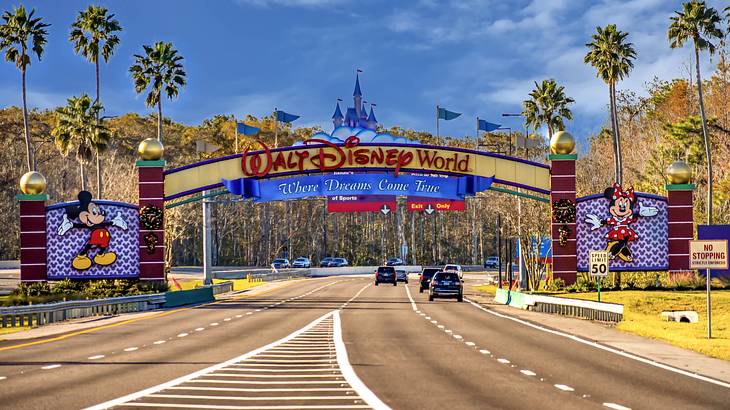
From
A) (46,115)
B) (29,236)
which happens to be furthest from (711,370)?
(46,115)

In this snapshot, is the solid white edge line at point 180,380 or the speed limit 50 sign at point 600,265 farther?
the speed limit 50 sign at point 600,265

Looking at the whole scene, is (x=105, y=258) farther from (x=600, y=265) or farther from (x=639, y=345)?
(x=639, y=345)

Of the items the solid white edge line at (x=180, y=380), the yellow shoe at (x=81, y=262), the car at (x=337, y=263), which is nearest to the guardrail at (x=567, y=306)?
the solid white edge line at (x=180, y=380)

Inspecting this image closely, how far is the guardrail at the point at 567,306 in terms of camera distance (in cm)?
3256

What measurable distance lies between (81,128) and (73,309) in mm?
34676

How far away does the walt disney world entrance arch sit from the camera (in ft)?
162

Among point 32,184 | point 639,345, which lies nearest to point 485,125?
point 32,184

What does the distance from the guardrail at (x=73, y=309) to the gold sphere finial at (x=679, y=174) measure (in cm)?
2739

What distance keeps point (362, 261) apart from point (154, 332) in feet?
346

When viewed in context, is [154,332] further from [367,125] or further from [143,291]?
[367,125]

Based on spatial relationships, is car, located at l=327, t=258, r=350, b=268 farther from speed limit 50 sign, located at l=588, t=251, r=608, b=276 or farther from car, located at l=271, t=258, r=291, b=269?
speed limit 50 sign, located at l=588, t=251, r=608, b=276

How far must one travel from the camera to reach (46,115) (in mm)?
133125

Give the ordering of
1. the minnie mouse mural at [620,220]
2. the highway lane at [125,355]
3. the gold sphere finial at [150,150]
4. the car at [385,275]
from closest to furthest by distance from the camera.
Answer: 1. the highway lane at [125,355]
2. the minnie mouse mural at [620,220]
3. the gold sphere finial at [150,150]
4. the car at [385,275]

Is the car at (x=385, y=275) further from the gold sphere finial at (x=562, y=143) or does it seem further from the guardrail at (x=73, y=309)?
the guardrail at (x=73, y=309)
